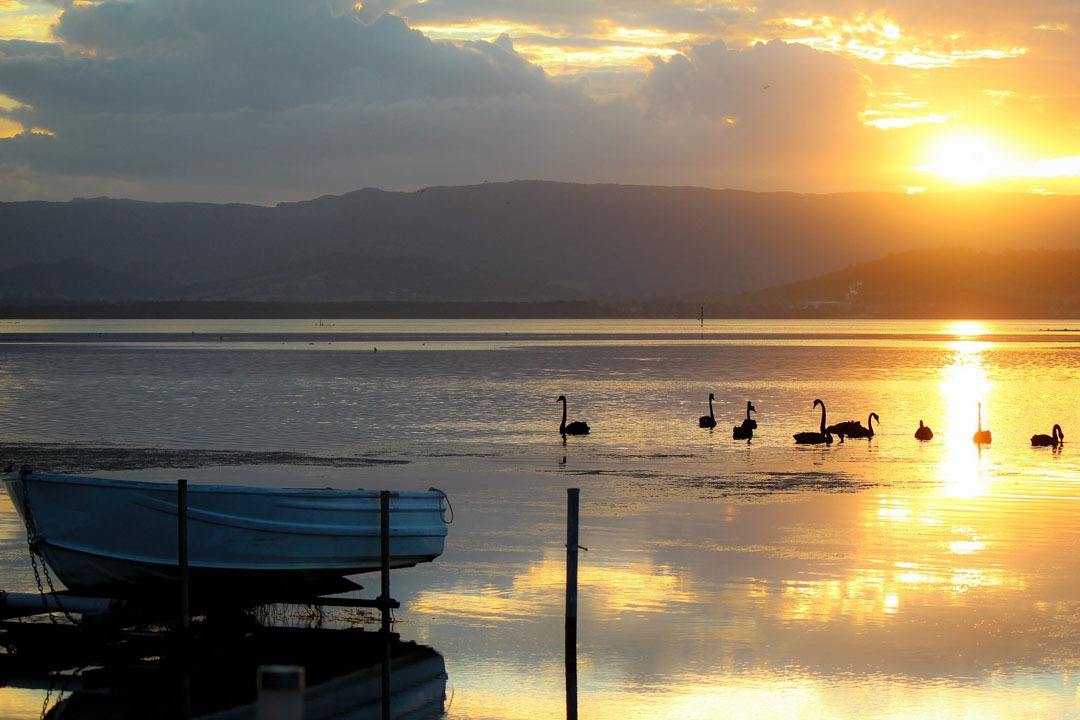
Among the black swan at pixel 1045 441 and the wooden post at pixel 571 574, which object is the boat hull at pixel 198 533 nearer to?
the wooden post at pixel 571 574

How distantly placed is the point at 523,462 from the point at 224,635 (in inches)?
656

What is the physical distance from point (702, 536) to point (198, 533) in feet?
28.2

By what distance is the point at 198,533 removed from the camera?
15.2 meters

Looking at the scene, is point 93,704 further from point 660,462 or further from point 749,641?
point 660,462

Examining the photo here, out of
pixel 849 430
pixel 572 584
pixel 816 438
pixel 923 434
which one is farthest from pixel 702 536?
pixel 923 434

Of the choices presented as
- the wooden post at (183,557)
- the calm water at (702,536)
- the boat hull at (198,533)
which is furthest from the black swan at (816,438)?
the wooden post at (183,557)

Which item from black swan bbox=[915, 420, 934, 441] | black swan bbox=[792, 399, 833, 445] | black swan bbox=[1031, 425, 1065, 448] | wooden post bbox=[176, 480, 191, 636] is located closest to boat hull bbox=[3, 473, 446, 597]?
wooden post bbox=[176, 480, 191, 636]

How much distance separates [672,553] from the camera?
19766 millimetres

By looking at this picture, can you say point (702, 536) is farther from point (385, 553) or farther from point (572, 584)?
point (385, 553)

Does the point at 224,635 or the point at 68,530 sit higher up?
the point at 68,530

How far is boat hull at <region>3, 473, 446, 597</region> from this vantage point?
49.6 ft

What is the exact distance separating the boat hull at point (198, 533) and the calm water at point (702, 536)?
126 centimetres

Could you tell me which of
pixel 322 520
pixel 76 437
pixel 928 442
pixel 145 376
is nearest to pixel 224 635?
pixel 322 520

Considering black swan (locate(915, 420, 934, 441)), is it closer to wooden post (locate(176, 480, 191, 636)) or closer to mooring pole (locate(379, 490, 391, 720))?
mooring pole (locate(379, 490, 391, 720))
